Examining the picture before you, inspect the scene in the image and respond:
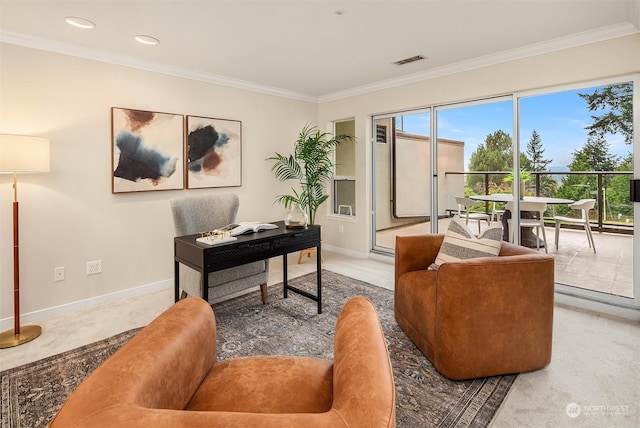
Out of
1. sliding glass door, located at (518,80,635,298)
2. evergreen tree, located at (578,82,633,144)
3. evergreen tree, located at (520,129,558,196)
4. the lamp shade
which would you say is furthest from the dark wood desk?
evergreen tree, located at (578,82,633,144)

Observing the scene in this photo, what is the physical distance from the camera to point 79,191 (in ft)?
10.4

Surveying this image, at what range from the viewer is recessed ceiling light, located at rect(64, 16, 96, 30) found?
8.43ft

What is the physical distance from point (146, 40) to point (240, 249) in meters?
2.05

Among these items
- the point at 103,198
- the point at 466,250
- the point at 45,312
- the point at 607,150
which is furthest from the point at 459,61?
the point at 45,312

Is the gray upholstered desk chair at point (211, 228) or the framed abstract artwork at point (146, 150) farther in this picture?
the framed abstract artwork at point (146, 150)

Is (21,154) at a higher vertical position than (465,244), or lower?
higher

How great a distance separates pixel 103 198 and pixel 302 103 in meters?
2.97

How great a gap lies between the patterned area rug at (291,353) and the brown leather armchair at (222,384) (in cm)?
82

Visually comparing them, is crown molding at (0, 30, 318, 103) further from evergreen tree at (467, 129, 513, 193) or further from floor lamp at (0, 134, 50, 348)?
evergreen tree at (467, 129, 513, 193)

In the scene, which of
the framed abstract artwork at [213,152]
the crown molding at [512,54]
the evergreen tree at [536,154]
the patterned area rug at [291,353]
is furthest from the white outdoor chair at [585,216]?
the framed abstract artwork at [213,152]

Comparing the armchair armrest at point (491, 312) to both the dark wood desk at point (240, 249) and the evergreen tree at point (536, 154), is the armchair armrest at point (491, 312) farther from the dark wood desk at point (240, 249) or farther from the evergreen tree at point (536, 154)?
the evergreen tree at point (536, 154)

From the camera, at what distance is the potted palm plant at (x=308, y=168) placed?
4.68m

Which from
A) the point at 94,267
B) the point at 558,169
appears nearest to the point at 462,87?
the point at 558,169

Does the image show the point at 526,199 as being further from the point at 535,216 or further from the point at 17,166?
the point at 17,166
